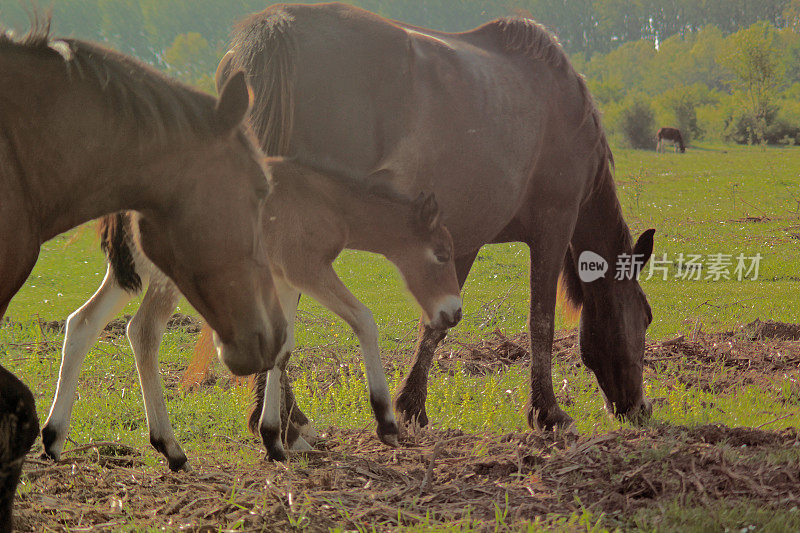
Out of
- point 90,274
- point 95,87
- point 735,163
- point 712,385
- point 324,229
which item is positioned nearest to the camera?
point 95,87

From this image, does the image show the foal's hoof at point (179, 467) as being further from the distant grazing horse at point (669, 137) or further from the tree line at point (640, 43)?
the distant grazing horse at point (669, 137)

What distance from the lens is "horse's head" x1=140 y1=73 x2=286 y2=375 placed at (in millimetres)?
2869

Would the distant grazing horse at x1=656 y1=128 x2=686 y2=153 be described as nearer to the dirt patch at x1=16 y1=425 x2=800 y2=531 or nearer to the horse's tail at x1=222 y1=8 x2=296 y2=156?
the dirt patch at x1=16 y1=425 x2=800 y2=531

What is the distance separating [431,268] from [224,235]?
6.60 ft

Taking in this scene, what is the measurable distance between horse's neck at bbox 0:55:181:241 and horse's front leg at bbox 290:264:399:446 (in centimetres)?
143

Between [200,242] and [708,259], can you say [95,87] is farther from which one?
[708,259]

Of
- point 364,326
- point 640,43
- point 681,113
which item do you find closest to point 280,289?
point 364,326

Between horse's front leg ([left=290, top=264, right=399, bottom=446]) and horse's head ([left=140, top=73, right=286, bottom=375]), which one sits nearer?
horse's head ([left=140, top=73, right=286, bottom=375])

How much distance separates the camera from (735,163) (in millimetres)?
28375

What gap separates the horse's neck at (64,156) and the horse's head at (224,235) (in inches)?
5.2

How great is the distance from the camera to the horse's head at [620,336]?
620cm

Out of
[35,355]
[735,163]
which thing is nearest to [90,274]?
[35,355]

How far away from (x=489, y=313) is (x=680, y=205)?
1105 centimetres

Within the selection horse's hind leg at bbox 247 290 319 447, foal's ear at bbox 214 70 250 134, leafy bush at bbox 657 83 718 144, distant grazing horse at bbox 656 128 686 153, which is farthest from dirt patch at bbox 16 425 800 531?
leafy bush at bbox 657 83 718 144
